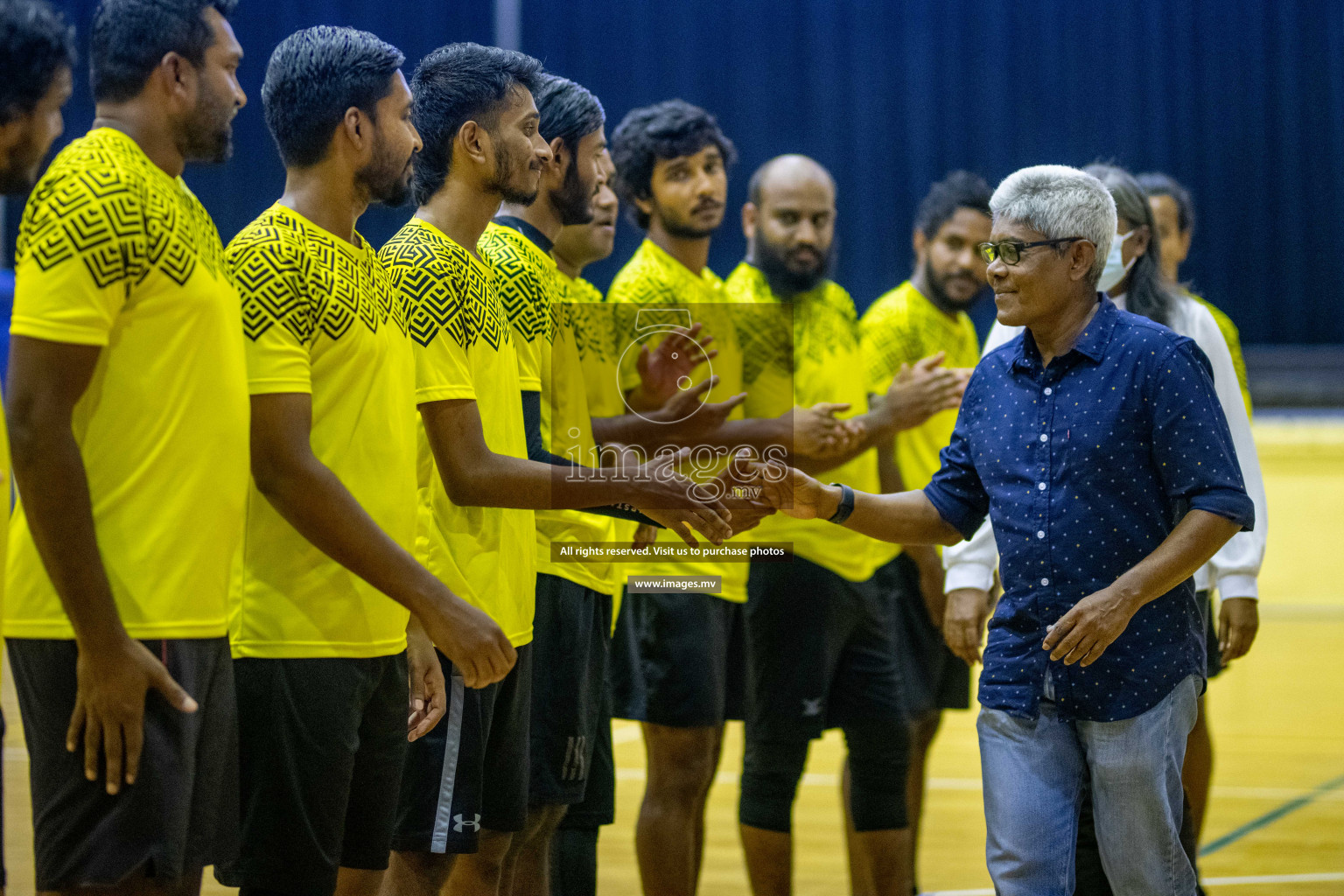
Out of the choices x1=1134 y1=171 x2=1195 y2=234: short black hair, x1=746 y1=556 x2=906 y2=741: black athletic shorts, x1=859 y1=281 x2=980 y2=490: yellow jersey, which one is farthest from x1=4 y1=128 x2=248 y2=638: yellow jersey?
x1=1134 y1=171 x2=1195 y2=234: short black hair

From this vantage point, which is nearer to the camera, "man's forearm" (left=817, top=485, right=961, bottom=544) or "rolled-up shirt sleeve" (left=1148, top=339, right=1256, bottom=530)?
"rolled-up shirt sleeve" (left=1148, top=339, right=1256, bottom=530)

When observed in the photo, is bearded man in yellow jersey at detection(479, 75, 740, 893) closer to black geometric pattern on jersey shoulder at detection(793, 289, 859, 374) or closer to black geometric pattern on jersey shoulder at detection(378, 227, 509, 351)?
black geometric pattern on jersey shoulder at detection(378, 227, 509, 351)

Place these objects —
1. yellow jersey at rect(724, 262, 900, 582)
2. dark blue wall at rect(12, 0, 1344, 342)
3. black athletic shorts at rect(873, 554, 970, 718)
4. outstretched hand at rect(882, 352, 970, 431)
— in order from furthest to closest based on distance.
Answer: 1. dark blue wall at rect(12, 0, 1344, 342)
2. black athletic shorts at rect(873, 554, 970, 718)
3. outstretched hand at rect(882, 352, 970, 431)
4. yellow jersey at rect(724, 262, 900, 582)

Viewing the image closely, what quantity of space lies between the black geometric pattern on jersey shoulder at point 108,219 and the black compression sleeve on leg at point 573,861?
1555mm

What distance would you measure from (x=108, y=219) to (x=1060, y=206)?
1468mm

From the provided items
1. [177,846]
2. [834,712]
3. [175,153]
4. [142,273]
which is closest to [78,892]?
[177,846]

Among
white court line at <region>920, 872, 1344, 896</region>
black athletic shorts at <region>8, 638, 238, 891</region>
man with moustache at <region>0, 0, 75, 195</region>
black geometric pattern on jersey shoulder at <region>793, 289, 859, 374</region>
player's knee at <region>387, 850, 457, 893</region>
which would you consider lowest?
white court line at <region>920, 872, 1344, 896</region>

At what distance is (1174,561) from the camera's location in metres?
2.18

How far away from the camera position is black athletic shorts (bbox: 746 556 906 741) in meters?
3.47

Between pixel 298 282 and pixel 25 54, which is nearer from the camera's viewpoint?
pixel 25 54

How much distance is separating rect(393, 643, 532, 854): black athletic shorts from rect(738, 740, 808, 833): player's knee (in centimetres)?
111

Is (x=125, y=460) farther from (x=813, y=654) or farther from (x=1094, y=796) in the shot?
(x=813, y=654)

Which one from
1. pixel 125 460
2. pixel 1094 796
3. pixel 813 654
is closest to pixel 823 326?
pixel 813 654

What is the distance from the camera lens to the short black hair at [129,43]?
1769 mm
